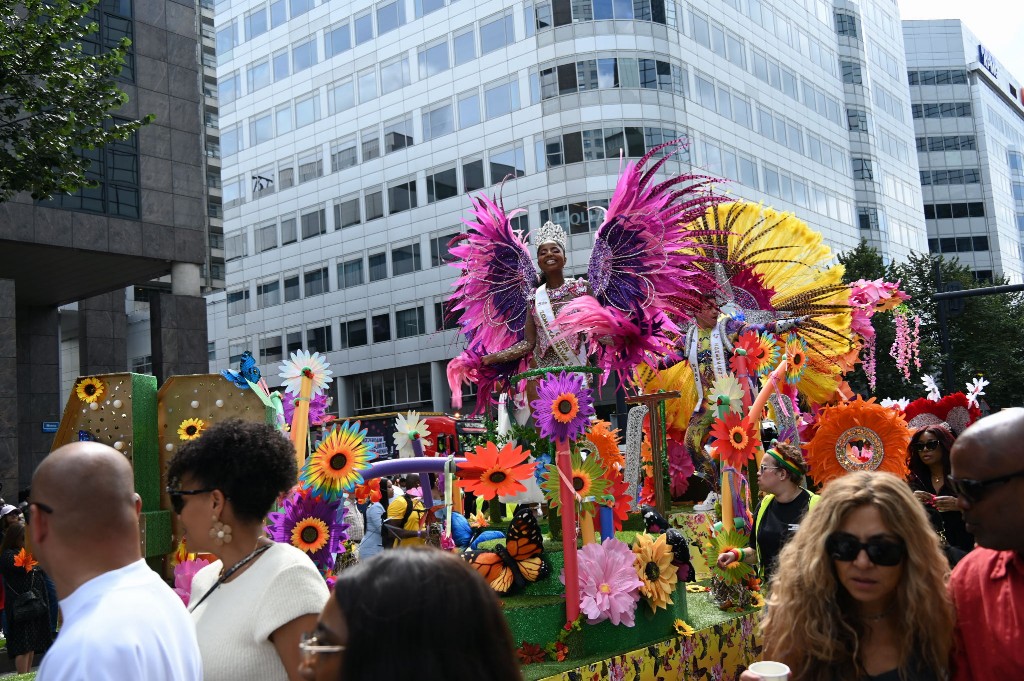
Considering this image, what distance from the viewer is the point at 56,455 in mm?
2426

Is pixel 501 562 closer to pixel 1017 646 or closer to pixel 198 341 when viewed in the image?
pixel 1017 646

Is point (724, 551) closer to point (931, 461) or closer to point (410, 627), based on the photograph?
point (931, 461)

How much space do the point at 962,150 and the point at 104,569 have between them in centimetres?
7486

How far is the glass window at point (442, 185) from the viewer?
37062 mm

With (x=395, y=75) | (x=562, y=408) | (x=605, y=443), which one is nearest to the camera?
(x=562, y=408)

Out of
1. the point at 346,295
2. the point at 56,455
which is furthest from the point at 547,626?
the point at 346,295

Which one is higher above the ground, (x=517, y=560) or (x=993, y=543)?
(x=993, y=543)

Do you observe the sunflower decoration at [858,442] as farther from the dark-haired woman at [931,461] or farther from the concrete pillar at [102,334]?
the concrete pillar at [102,334]

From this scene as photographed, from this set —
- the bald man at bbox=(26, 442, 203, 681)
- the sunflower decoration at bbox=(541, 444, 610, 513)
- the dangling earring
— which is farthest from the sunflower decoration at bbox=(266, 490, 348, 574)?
the bald man at bbox=(26, 442, 203, 681)

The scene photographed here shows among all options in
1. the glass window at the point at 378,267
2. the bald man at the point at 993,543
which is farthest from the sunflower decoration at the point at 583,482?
the glass window at the point at 378,267

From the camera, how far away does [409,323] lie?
38.7m

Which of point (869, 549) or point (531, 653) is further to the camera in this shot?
point (531, 653)

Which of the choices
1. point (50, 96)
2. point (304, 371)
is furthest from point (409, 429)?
point (50, 96)

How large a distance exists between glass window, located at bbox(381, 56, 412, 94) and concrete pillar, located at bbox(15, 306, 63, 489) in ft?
62.2
